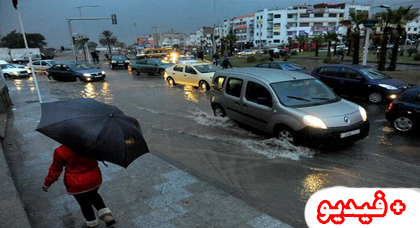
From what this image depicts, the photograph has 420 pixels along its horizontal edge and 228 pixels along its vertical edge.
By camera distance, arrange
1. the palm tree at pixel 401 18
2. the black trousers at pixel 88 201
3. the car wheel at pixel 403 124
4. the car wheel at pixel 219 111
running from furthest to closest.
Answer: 1. the palm tree at pixel 401 18
2. the car wheel at pixel 219 111
3. the car wheel at pixel 403 124
4. the black trousers at pixel 88 201

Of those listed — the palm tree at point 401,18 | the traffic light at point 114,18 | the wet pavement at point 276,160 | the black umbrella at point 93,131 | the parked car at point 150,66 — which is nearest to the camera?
the black umbrella at point 93,131

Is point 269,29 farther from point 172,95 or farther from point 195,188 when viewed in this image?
point 195,188

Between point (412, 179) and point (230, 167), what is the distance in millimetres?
3165

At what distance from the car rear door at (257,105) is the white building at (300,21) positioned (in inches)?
3531

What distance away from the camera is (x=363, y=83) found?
10.5 m

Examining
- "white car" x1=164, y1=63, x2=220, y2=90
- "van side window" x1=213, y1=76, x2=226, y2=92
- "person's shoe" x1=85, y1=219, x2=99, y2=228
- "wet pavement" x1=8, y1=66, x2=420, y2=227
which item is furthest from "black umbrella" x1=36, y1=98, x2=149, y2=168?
"white car" x1=164, y1=63, x2=220, y2=90

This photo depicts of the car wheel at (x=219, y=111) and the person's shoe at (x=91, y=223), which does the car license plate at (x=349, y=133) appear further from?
the person's shoe at (x=91, y=223)

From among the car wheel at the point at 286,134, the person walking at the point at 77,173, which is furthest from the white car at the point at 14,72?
the person walking at the point at 77,173

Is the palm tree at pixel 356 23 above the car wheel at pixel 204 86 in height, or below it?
above

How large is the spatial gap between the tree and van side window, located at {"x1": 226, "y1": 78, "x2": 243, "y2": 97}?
89357 mm

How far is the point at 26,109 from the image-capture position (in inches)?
413

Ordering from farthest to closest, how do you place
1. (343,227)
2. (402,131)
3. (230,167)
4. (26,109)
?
(26,109) → (402,131) → (230,167) → (343,227)

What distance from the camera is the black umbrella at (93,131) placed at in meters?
2.48

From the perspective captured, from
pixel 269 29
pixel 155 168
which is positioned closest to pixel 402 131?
pixel 155 168
